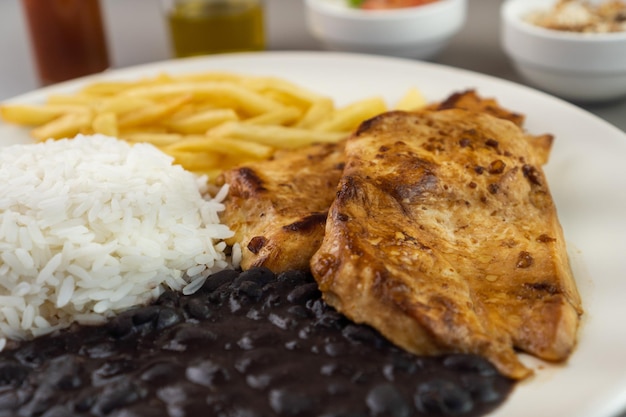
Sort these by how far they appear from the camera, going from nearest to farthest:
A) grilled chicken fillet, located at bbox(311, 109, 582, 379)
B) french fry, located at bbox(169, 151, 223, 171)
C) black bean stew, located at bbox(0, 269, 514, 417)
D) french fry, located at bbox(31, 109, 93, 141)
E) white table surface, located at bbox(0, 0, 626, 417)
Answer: black bean stew, located at bbox(0, 269, 514, 417) < grilled chicken fillet, located at bbox(311, 109, 582, 379) < french fry, located at bbox(169, 151, 223, 171) < french fry, located at bbox(31, 109, 93, 141) < white table surface, located at bbox(0, 0, 626, 417)

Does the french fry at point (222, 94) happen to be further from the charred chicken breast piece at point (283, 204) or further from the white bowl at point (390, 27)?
the white bowl at point (390, 27)

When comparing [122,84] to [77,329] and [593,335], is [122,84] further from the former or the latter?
[593,335]

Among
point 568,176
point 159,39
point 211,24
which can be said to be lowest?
point 159,39

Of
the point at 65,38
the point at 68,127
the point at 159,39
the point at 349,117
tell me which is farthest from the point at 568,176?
the point at 159,39

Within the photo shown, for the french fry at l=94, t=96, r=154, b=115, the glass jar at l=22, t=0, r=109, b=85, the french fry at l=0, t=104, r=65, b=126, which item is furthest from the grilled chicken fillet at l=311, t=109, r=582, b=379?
the glass jar at l=22, t=0, r=109, b=85

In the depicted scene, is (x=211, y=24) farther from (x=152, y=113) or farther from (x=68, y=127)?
(x=68, y=127)

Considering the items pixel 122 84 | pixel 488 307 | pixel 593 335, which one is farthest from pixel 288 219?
pixel 122 84

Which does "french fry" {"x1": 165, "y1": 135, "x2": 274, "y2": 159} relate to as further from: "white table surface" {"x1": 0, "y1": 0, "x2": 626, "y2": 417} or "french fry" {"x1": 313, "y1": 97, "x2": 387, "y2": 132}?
"white table surface" {"x1": 0, "y1": 0, "x2": 626, "y2": 417}
